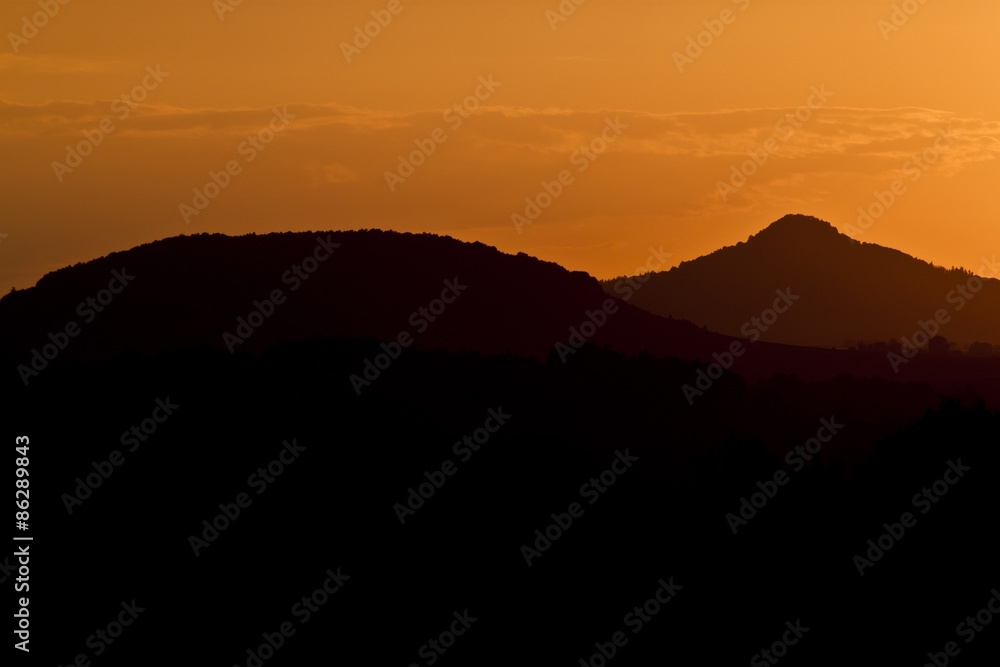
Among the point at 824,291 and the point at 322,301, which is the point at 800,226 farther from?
the point at 322,301

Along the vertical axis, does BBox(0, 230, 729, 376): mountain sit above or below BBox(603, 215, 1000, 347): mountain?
above

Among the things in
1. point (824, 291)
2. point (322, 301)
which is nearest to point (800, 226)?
point (824, 291)

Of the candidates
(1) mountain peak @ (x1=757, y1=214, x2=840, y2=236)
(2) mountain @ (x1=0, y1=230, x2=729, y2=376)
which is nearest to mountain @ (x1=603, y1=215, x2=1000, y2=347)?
(1) mountain peak @ (x1=757, y1=214, x2=840, y2=236)

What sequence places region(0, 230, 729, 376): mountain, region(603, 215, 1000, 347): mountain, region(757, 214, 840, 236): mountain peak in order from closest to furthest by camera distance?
region(0, 230, 729, 376): mountain, region(603, 215, 1000, 347): mountain, region(757, 214, 840, 236): mountain peak

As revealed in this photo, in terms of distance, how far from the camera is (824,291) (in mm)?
161250

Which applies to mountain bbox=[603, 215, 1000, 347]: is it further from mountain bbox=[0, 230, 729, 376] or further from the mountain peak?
mountain bbox=[0, 230, 729, 376]

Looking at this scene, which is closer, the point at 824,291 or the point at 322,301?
the point at 322,301

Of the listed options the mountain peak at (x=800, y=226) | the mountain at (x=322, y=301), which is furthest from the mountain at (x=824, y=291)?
the mountain at (x=322, y=301)

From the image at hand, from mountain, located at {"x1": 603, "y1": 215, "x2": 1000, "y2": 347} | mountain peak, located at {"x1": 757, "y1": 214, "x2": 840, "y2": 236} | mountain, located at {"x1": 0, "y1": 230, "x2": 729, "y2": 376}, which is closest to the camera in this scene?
mountain, located at {"x1": 0, "y1": 230, "x2": 729, "y2": 376}

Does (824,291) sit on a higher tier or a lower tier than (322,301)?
lower

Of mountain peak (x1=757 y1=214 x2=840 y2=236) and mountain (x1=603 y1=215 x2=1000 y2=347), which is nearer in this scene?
mountain (x1=603 y1=215 x2=1000 y2=347)

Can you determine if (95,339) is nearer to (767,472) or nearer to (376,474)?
(376,474)

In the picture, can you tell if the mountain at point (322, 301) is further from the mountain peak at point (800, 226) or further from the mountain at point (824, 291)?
the mountain peak at point (800, 226)

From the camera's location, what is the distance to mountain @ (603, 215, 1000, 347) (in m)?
152
